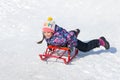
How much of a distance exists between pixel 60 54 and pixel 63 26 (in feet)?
6.94

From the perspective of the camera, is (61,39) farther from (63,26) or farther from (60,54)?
(63,26)

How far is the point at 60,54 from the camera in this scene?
8.86 m

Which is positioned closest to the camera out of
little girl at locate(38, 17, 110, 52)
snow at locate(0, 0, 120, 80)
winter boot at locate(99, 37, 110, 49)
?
snow at locate(0, 0, 120, 80)

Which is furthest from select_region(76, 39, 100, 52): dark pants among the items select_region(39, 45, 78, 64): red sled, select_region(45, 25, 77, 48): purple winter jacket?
select_region(45, 25, 77, 48): purple winter jacket

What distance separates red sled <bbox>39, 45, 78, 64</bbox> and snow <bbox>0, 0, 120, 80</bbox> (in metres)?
0.12

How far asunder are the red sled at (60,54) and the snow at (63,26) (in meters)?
0.12

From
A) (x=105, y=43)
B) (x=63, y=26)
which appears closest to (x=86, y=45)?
(x=105, y=43)

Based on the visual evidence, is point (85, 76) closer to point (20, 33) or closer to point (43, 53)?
point (43, 53)

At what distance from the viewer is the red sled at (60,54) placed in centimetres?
840

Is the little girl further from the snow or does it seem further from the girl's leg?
the snow

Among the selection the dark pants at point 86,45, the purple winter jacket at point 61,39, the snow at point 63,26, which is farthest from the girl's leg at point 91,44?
the purple winter jacket at point 61,39

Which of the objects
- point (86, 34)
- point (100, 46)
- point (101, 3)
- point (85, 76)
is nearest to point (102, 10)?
point (101, 3)

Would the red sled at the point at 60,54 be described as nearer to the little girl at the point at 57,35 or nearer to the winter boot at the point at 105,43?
the little girl at the point at 57,35

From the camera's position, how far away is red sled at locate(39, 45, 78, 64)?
27.6ft
